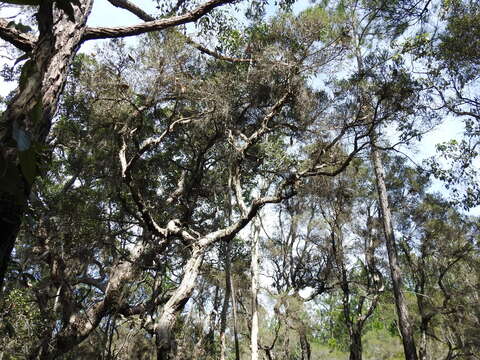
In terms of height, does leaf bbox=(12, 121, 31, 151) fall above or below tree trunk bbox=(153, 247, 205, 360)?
below

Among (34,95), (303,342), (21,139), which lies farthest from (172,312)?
(303,342)

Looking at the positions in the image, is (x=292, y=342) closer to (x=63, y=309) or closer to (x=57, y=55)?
(x=63, y=309)

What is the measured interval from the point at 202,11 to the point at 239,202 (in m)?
5.21

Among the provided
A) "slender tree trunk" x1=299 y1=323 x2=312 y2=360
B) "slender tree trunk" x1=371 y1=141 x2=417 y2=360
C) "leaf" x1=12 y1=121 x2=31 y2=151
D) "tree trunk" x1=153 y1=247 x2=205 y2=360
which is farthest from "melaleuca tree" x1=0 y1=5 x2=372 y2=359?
"leaf" x1=12 y1=121 x2=31 y2=151

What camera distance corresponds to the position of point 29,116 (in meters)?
0.97

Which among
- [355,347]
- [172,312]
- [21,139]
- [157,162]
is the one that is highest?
[157,162]

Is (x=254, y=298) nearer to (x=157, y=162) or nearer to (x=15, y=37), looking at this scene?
(x=157, y=162)

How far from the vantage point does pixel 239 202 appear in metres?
7.10

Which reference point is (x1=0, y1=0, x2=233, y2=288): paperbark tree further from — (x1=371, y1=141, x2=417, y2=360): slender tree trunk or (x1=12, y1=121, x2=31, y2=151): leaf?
(x1=371, y1=141, x2=417, y2=360): slender tree trunk

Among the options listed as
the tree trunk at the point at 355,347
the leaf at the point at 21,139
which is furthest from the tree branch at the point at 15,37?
the tree trunk at the point at 355,347

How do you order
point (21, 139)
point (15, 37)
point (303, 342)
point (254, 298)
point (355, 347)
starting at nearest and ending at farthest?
1. point (21, 139)
2. point (15, 37)
3. point (254, 298)
4. point (355, 347)
5. point (303, 342)

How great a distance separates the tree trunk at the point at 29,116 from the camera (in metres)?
0.68

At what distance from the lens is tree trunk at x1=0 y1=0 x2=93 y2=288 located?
2.23 ft

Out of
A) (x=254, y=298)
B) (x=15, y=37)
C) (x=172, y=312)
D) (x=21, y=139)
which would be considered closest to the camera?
(x=21, y=139)
